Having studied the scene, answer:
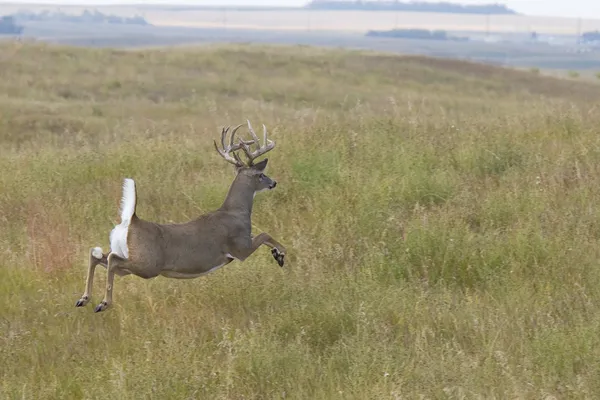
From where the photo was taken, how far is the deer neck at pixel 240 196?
699 centimetres

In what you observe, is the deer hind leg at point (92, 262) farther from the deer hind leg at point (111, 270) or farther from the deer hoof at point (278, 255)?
the deer hoof at point (278, 255)

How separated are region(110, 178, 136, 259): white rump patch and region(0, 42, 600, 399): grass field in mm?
512

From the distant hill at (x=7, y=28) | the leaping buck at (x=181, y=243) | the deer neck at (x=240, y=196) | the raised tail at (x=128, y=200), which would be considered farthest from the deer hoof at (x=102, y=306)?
the distant hill at (x=7, y=28)

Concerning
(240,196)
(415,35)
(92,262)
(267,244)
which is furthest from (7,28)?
(92,262)

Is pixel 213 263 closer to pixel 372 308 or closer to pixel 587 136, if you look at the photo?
pixel 372 308

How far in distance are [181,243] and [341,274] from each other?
4.33 ft

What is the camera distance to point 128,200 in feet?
18.9

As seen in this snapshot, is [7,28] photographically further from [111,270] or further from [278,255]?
[111,270]

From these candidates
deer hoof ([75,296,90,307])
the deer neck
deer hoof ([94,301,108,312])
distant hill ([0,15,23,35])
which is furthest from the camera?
distant hill ([0,15,23,35])

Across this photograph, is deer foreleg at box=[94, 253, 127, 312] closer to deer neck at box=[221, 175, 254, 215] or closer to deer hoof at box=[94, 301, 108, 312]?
deer hoof at box=[94, 301, 108, 312]

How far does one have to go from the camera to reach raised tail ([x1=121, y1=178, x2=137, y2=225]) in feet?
18.8

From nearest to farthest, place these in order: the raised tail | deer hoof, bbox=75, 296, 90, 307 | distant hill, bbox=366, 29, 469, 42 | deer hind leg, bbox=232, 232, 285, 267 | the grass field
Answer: the grass field
the raised tail
deer hoof, bbox=75, 296, 90, 307
deer hind leg, bbox=232, 232, 285, 267
distant hill, bbox=366, 29, 469, 42

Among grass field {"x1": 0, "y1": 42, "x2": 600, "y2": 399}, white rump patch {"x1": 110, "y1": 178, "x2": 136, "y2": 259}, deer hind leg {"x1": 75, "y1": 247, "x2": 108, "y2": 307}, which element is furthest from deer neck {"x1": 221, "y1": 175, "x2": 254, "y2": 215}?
white rump patch {"x1": 110, "y1": 178, "x2": 136, "y2": 259}

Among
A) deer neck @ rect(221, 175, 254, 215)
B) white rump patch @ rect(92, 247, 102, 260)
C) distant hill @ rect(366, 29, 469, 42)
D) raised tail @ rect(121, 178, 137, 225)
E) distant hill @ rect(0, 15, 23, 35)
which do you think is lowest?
distant hill @ rect(366, 29, 469, 42)
